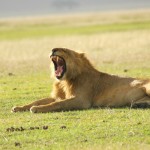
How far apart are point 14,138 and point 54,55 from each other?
2614mm

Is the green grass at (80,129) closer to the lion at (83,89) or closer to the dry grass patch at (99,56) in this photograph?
the lion at (83,89)

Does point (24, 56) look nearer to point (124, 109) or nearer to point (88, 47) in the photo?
point (88, 47)

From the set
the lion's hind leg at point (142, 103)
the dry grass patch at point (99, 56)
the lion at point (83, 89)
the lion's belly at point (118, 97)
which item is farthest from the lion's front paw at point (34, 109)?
the dry grass patch at point (99, 56)

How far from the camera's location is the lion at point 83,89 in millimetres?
11531

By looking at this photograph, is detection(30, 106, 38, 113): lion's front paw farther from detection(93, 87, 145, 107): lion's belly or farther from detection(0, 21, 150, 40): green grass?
detection(0, 21, 150, 40): green grass

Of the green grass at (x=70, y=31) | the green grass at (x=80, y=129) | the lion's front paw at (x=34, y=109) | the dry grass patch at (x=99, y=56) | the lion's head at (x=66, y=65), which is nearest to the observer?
the green grass at (x=80, y=129)

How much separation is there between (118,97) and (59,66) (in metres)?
1.22

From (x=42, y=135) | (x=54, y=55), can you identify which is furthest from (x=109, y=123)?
(x=54, y=55)

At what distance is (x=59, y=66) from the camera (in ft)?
38.6

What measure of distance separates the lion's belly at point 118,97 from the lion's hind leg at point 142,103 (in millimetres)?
83

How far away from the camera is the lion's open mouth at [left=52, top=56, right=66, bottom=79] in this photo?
11.7m

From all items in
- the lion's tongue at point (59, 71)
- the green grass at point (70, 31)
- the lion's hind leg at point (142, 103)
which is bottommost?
the green grass at point (70, 31)

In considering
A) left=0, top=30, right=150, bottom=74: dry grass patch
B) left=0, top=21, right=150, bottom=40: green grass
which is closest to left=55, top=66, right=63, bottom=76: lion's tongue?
left=0, top=30, right=150, bottom=74: dry grass patch

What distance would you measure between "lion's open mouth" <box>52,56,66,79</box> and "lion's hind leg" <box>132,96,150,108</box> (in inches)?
56.3
